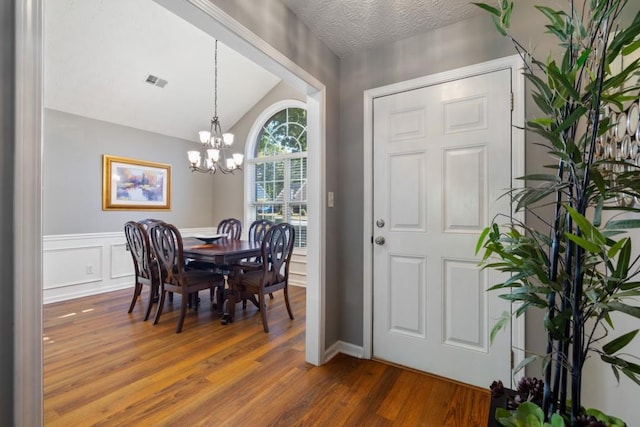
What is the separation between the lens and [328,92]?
2.22 m

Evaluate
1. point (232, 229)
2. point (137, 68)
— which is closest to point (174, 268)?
point (232, 229)

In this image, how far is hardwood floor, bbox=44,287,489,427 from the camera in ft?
5.19

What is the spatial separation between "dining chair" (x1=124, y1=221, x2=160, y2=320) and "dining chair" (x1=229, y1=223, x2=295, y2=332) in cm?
84

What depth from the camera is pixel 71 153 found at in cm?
385

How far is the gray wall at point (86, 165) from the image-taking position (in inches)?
144

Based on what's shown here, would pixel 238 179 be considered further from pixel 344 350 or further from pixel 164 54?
pixel 344 350

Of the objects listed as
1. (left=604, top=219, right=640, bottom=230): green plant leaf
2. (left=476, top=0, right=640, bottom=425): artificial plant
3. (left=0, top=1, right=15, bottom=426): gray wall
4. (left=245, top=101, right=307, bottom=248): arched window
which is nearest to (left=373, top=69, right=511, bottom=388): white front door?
(left=476, top=0, right=640, bottom=425): artificial plant

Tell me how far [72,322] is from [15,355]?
9.28 ft

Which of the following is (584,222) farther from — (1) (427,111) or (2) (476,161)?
(1) (427,111)

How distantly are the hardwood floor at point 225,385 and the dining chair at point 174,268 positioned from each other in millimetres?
353

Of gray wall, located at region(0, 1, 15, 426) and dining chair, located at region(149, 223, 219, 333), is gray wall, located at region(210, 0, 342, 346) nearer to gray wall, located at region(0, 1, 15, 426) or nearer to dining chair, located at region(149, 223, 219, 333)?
gray wall, located at region(0, 1, 15, 426)

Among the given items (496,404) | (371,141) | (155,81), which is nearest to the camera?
(496,404)

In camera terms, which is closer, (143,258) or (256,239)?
(143,258)

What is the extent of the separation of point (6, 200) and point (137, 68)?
3802 mm
